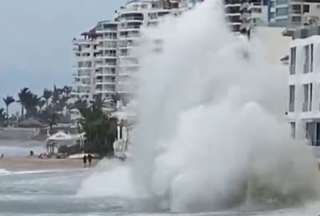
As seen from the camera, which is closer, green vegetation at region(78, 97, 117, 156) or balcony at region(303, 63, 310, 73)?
balcony at region(303, 63, 310, 73)

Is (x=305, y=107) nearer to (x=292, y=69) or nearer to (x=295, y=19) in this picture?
(x=292, y=69)

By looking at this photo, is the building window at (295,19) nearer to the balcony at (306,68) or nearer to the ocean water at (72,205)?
the balcony at (306,68)

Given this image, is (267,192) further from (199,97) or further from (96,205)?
(96,205)

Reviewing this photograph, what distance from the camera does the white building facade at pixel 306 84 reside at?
180 feet

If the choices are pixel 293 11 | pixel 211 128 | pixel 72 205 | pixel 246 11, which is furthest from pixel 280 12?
pixel 211 128

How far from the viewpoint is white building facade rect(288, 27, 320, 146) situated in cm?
5494

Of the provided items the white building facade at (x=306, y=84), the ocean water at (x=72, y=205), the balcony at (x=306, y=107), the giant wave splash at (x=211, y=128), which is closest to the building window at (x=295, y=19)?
the white building facade at (x=306, y=84)

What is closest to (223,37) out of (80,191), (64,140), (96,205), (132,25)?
(96,205)

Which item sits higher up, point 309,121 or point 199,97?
point 199,97

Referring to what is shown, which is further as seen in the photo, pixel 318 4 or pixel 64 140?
pixel 64 140

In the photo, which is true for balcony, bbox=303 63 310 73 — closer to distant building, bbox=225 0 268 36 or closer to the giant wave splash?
the giant wave splash

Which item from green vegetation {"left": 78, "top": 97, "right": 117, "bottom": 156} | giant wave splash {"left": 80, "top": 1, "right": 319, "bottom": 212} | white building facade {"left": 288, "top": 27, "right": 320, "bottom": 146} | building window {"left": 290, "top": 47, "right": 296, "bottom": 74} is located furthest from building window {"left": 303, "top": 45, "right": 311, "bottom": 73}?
green vegetation {"left": 78, "top": 97, "right": 117, "bottom": 156}

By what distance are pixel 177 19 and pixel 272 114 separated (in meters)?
5.06

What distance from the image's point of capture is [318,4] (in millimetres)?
104062
